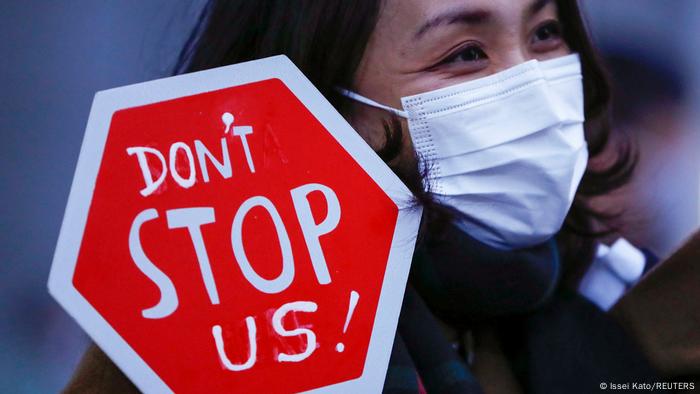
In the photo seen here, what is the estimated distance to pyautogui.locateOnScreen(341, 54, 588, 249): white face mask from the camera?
1405 mm

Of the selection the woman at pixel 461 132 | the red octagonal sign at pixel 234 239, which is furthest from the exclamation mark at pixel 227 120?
the woman at pixel 461 132

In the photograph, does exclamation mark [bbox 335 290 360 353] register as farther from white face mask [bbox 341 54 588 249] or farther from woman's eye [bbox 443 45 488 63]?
woman's eye [bbox 443 45 488 63]

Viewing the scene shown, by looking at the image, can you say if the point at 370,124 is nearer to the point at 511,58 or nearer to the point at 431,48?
the point at 431,48

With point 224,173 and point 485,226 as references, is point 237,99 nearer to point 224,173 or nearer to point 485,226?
point 224,173

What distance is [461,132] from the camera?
1.41 metres

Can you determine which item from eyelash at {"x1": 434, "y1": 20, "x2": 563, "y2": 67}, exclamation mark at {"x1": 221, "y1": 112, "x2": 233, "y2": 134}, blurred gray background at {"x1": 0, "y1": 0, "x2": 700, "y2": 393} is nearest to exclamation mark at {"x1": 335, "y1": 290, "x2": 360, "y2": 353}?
exclamation mark at {"x1": 221, "y1": 112, "x2": 233, "y2": 134}

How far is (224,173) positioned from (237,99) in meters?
0.09

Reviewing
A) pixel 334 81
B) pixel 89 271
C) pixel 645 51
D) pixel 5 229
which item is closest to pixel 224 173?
pixel 89 271

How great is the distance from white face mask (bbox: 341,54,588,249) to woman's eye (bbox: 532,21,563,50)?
0.10 meters

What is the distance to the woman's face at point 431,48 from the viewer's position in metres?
1.42

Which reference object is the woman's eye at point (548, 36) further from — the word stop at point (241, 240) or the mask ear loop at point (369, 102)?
A: the word stop at point (241, 240)

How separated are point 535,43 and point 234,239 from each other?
78cm

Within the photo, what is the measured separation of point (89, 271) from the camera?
95cm

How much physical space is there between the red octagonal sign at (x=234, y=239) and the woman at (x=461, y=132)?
0.95 feet
